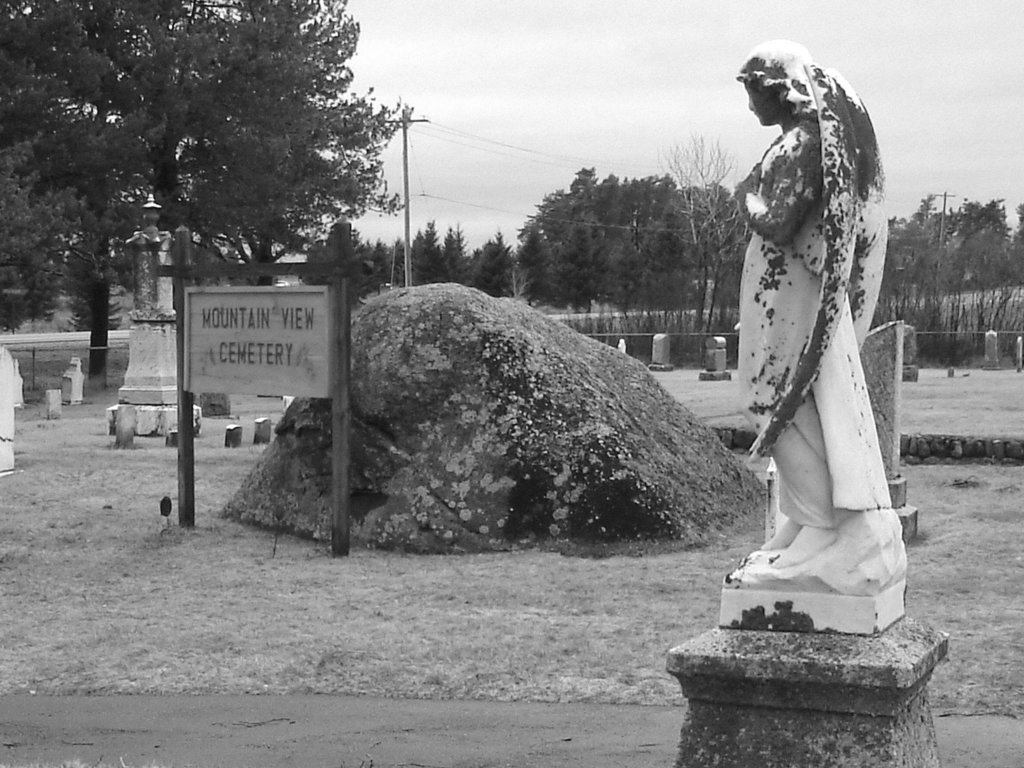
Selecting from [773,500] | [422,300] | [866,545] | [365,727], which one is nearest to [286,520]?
[422,300]

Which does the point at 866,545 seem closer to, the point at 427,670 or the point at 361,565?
the point at 427,670

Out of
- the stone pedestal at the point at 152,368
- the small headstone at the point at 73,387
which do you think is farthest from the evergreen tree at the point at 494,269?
the stone pedestal at the point at 152,368

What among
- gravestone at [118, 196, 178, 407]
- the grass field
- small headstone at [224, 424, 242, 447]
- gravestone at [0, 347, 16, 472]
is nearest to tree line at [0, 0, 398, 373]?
gravestone at [118, 196, 178, 407]

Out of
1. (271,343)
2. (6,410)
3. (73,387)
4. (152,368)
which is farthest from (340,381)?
(73,387)

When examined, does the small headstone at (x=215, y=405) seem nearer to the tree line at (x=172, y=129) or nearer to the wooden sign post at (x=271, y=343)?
the tree line at (x=172, y=129)

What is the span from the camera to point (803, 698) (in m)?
4.29

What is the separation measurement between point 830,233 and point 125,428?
15836 mm

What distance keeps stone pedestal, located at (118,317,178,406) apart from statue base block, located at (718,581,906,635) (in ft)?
56.7

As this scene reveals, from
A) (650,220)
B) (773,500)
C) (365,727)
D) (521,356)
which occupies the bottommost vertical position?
(365,727)

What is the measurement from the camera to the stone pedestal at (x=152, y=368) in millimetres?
21109

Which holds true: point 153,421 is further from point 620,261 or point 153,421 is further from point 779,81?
point 620,261

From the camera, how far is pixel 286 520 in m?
11.5

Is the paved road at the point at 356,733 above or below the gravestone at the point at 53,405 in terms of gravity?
below

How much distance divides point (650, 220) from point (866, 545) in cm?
6722
